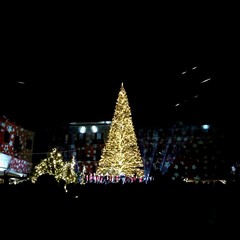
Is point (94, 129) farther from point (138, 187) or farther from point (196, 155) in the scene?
point (138, 187)

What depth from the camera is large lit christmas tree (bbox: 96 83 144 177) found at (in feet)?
63.3

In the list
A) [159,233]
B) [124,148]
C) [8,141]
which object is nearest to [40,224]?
[159,233]

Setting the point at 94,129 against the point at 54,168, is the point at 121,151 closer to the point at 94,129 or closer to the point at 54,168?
the point at 54,168

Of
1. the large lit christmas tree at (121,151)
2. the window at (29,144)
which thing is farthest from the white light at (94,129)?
the large lit christmas tree at (121,151)

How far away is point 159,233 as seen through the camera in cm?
651

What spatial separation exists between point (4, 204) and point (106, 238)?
2.35m

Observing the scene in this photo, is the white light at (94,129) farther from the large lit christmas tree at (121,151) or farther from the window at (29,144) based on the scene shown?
the large lit christmas tree at (121,151)

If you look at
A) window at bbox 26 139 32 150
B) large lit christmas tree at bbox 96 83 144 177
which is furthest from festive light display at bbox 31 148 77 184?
window at bbox 26 139 32 150

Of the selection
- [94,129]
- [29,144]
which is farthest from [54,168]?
[94,129]

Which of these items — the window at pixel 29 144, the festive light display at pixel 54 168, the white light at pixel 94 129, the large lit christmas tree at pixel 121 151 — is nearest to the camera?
the festive light display at pixel 54 168

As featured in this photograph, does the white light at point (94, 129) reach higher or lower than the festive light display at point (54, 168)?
higher

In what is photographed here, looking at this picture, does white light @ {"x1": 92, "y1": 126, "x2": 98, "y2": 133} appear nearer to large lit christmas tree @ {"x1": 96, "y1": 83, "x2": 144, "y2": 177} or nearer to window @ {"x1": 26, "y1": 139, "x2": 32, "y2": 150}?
window @ {"x1": 26, "y1": 139, "x2": 32, "y2": 150}

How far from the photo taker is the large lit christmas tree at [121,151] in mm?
19281

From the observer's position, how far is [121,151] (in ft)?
64.0
